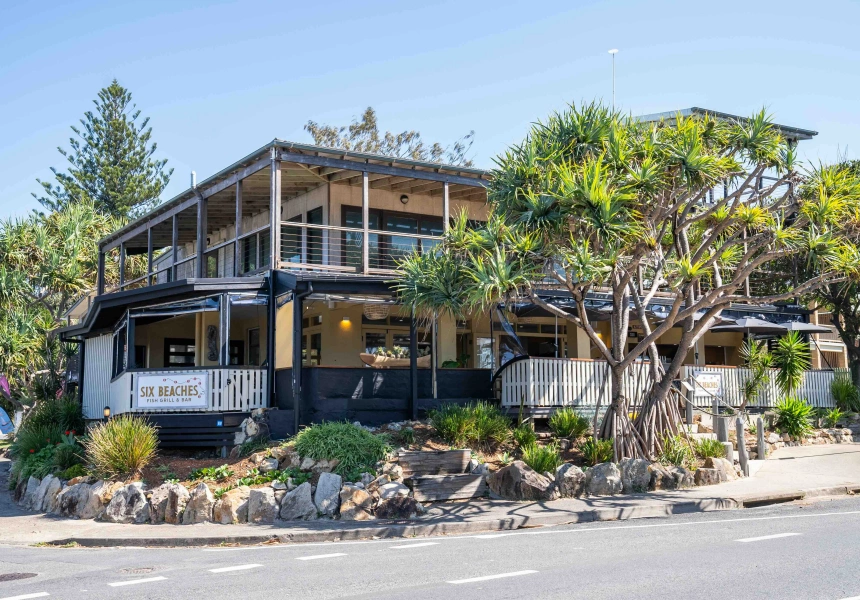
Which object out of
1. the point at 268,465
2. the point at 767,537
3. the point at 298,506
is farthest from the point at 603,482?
the point at 268,465

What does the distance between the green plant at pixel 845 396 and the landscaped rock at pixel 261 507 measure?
53.8 feet

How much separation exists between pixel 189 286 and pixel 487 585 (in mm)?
11278

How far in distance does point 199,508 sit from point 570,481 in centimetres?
617

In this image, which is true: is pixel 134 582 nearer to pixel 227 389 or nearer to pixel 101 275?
pixel 227 389

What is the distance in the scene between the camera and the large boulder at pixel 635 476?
15328 millimetres

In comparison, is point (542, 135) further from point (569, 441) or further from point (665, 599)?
point (665, 599)

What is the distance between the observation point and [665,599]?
286 inches

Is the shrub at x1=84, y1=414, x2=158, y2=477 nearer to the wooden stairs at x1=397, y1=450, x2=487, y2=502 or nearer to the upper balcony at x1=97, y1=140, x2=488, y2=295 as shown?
the wooden stairs at x1=397, y1=450, x2=487, y2=502

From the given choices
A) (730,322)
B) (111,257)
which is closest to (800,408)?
(730,322)

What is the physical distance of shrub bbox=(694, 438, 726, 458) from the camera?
1708cm

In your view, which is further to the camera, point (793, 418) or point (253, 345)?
point (253, 345)

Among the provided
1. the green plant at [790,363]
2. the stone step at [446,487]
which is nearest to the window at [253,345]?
the stone step at [446,487]

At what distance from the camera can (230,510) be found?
45.3 ft

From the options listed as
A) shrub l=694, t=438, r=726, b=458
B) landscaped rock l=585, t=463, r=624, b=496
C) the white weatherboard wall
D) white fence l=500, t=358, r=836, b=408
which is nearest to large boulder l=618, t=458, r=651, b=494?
landscaped rock l=585, t=463, r=624, b=496
